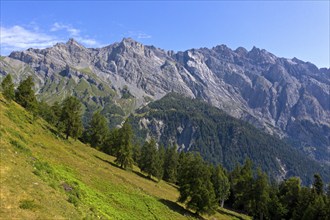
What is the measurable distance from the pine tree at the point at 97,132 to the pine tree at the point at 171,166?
90.8 ft

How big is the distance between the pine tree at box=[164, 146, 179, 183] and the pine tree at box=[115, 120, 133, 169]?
109 ft

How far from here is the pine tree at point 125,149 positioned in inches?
3536

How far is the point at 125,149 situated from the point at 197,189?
97.5 ft

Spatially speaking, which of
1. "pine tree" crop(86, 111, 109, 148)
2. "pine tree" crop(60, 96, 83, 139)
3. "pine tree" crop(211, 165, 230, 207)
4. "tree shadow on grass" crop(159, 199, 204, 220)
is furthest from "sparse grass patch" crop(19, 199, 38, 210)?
"pine tree" crop(86, 111, 109, 148)

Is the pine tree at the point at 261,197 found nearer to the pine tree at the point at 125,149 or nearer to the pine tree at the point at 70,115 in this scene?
the pine tree at the point at 125,149

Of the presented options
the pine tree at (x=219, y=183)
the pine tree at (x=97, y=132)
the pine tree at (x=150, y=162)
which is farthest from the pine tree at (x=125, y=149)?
the pine tree at (x=219, y=183)

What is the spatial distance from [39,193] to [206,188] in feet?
166

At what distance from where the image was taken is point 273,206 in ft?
309

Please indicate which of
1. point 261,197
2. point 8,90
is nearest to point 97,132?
point 8,90

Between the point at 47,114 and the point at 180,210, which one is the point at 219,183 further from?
the point at 47,114

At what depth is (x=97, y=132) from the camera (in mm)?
123125

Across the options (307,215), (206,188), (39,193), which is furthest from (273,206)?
(39,193)

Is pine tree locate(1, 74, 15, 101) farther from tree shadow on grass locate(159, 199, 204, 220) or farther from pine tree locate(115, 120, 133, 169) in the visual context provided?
tree shadow on grass locate(159, 199, 204, 220)

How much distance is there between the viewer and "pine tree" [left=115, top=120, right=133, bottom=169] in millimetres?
89812
